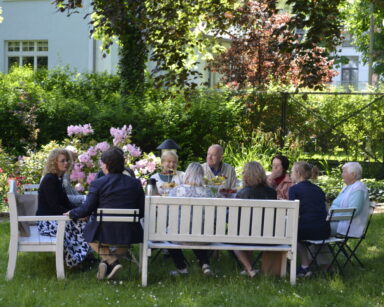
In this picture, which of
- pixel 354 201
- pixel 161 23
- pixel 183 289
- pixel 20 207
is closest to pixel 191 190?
pixel 183 289

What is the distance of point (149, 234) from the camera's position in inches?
259

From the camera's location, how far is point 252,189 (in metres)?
7.09

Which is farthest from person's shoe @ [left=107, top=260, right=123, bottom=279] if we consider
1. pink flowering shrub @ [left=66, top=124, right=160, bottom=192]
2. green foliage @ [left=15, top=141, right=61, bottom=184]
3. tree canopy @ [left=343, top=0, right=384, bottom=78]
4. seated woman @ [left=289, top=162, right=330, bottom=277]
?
tree canopy @ [left=343, top=0, right=384, bottom=78]

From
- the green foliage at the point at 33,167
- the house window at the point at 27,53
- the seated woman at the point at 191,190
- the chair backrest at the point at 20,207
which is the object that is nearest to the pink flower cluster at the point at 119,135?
the chair backrest at the point at 20,207

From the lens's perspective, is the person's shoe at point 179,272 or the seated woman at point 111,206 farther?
the person's shoe at point 179,272

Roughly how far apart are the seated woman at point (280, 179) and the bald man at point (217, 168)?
Answer: 59 centimetres

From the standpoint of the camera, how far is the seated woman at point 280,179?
817cm

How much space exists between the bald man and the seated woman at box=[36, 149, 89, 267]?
6.56ft

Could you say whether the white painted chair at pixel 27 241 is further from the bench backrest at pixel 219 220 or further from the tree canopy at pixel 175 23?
the tree canopy at pixel 175 23

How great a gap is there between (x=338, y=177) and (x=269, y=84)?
6.16 meters

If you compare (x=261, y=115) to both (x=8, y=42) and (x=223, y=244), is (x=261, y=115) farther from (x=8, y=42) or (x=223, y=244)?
(x=8, y=42)

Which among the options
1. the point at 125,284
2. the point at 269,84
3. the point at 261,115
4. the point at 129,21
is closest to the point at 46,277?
the point at 125,284

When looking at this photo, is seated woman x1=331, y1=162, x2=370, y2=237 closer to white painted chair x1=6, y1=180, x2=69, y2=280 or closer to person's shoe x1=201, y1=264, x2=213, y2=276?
person's shoe x1=201, y1=264, x2=213, y2=276

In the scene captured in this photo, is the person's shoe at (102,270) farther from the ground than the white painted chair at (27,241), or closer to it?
closer to it
